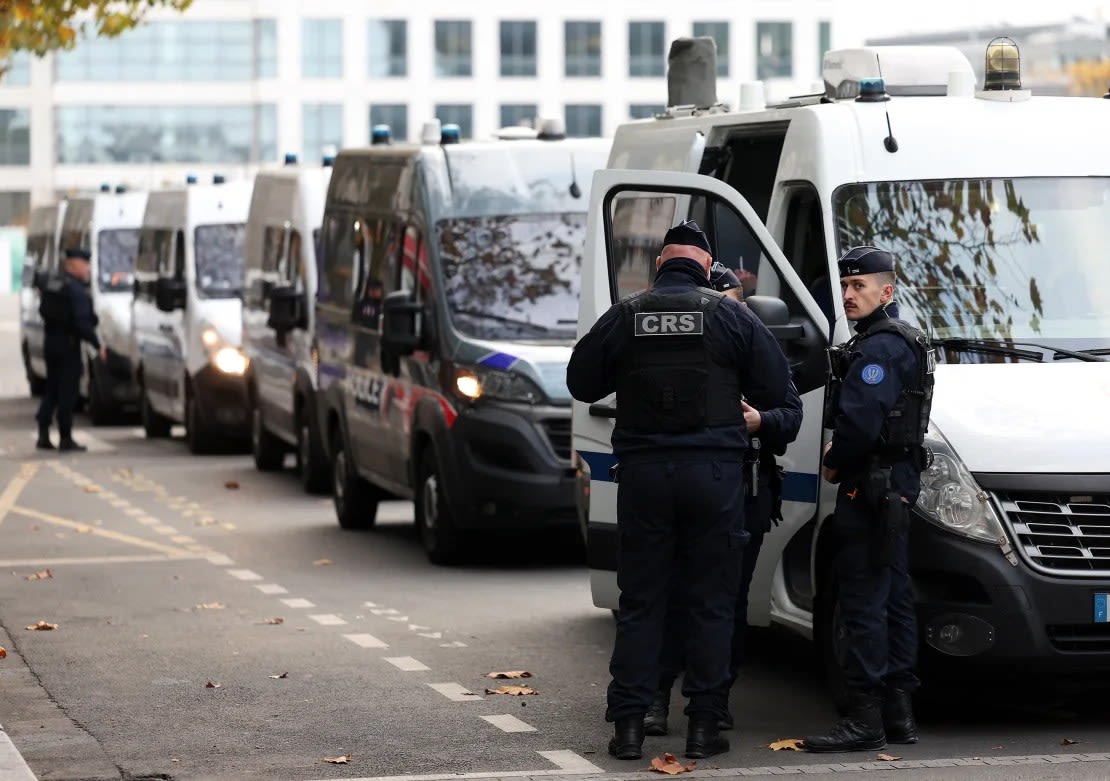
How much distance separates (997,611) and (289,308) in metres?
11.0

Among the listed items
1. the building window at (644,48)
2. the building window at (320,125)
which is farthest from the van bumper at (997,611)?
the building window at (644,48)

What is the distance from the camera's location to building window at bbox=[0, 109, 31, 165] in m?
98.6

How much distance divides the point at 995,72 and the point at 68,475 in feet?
41.9

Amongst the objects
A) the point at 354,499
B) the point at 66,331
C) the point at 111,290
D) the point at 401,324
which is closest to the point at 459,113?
the point at 111,290

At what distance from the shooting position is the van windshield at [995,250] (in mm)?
8883

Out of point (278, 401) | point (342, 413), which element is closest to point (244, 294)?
point (278, 401)

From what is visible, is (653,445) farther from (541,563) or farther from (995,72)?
(541,563)

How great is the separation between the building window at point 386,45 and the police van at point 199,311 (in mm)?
72505

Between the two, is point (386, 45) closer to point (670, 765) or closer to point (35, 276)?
point (35, 276)

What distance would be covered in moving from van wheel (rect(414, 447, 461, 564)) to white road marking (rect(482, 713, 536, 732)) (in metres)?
4.66

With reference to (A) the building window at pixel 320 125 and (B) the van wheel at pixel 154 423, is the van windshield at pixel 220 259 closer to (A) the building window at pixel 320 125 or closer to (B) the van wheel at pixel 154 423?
(B) the van wheel at pixel 154 423

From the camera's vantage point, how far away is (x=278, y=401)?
19.6 metres

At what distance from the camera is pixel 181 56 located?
3834 inches

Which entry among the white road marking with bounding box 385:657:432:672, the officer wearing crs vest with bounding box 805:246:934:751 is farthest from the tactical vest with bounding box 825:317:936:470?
the white road marking with bounding box 385:657:432:672
